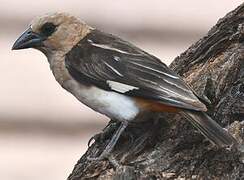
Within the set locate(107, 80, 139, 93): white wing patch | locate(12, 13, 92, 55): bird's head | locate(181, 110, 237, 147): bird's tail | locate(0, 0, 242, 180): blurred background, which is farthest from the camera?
locate(0, 0, 242, 180): blurred background

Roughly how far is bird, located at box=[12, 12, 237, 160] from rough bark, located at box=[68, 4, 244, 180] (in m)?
0.06

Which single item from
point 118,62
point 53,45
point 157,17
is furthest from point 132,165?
point 157,17

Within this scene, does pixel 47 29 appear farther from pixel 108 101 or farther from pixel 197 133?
pixel 197 133

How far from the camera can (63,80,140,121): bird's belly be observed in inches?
194

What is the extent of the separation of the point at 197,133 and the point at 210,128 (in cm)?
15

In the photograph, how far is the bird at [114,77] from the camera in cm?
471

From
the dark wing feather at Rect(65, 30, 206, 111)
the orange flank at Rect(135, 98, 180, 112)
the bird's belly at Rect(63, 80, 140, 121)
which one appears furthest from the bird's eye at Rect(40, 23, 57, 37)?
the orange flank at Rect(135, 98, 180, 112)

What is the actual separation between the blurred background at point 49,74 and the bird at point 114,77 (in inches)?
77.7

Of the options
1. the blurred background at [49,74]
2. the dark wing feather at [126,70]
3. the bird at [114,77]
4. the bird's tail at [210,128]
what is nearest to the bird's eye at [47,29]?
the bird at [114,77]

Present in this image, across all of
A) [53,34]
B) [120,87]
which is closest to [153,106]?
[120,87]

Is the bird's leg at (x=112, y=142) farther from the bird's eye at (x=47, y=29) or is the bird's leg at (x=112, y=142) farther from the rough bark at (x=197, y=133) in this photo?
the bird's eye at (x=47, y=29)

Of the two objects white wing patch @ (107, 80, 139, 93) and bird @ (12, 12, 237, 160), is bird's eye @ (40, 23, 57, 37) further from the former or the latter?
white wing patch @ (107, 80, 139, 93)

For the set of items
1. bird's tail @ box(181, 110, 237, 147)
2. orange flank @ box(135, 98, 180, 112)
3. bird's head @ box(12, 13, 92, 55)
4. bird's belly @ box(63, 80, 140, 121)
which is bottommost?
bird's belly @ box(63, 80, 140, 121)

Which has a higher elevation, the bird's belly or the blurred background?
the bird's belly
